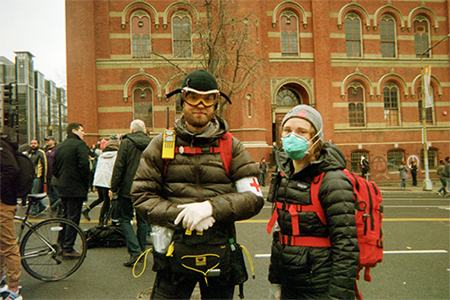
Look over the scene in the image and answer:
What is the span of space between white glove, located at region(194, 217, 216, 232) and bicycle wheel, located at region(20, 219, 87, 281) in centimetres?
368

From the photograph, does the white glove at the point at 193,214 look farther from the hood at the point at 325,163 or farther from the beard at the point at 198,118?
the hood at the point at 325,163

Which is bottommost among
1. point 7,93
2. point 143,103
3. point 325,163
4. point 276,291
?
point 276,291

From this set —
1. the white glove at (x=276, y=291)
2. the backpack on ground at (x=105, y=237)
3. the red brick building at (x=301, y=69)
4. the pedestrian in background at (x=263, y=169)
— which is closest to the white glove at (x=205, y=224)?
the white glove at (x=276, y=291)

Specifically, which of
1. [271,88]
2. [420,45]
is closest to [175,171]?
[271,88]

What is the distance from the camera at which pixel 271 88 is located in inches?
845

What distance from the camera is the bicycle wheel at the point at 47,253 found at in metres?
4.73

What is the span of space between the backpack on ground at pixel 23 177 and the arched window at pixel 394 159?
2327 centimetres

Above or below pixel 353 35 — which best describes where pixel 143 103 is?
below

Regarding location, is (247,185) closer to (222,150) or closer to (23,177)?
(222,150)

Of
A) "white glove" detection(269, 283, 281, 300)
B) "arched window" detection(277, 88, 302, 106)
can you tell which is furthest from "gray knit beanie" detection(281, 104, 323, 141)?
"arched window" detection(277, 88, 302, 106)

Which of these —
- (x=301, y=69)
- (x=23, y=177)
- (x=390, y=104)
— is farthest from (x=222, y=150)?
(x=390, y=104)

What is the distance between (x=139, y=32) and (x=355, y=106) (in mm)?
16201

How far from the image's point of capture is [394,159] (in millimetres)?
22562

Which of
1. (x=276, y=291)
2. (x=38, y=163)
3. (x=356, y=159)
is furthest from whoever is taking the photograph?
(x=356, y=159)
